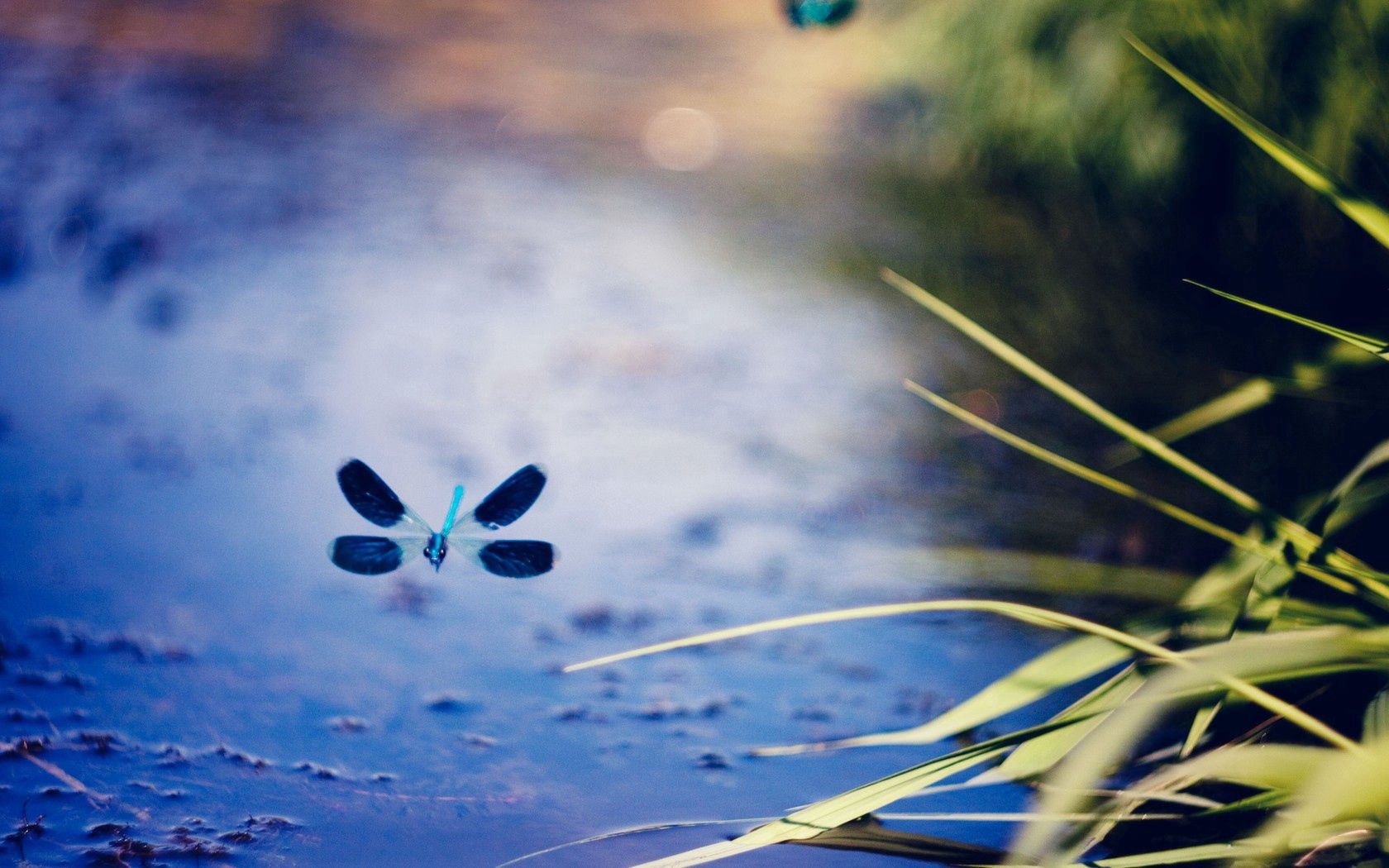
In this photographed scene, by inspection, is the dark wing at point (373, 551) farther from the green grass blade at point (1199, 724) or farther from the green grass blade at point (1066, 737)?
the green grass blade at point (1199, 724)

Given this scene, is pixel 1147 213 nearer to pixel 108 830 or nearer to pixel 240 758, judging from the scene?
pixel 240 758

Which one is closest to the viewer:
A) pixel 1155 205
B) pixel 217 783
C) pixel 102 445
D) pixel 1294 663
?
pixel 1294 663

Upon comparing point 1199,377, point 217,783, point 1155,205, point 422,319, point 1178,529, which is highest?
point 1155,205

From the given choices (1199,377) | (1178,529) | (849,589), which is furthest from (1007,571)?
(1199,377)

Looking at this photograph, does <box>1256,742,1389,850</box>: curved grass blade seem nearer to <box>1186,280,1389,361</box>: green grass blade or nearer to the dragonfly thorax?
<box>1186,280,1389,361</box>: green grass blade

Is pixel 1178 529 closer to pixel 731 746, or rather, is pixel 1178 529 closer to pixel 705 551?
pixel 705 551

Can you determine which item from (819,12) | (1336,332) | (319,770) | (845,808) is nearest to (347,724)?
(319,770)

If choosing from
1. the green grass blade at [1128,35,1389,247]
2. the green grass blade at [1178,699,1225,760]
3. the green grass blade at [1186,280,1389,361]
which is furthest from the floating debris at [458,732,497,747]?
the green grass blade at [1128,35,1389,247]

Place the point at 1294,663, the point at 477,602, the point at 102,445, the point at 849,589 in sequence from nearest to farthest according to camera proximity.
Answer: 1. the point at 1294,663
2. the point at 477,602
3. the point at 849,589
4. the point at 102,445
